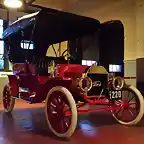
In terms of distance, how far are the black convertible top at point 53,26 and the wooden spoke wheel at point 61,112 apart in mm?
1383

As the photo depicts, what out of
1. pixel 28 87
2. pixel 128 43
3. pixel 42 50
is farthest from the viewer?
pixel 128 43

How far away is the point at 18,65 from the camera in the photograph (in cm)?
509

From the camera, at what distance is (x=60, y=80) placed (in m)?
3.90

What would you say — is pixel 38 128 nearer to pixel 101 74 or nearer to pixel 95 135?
pixel 95 135

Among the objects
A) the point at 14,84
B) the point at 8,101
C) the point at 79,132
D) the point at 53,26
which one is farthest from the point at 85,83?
the point at 8,101

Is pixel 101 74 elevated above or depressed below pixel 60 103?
above

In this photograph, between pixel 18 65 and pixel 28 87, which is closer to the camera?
pixel 28 87

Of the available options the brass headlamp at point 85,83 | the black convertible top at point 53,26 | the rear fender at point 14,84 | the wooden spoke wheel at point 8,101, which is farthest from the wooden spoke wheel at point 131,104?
the wooden spoke wheel at point 8,101

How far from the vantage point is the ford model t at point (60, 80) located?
3.65 metres

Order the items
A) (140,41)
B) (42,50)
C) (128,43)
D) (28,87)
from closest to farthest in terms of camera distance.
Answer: (28,87), (42,50), (140,41), (128,43)

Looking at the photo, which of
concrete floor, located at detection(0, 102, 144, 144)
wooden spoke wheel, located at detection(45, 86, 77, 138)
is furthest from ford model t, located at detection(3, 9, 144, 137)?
concrete floor, located at detection(0, 102, 144, 144)

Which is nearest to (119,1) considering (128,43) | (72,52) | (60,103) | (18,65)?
(128,43)

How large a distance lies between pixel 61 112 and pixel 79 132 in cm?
46

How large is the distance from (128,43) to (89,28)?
8.61ft
